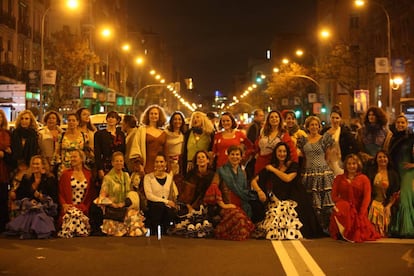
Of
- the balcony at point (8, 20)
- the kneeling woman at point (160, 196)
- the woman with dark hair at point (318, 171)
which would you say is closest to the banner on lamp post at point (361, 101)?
the balcony at point (8, 20)

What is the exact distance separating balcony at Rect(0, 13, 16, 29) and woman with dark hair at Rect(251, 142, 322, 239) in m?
32.5

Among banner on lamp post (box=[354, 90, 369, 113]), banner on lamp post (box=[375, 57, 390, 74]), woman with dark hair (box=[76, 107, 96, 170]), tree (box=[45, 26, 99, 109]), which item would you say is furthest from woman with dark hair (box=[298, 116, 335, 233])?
tree (box=[45, 26, 99, 109])

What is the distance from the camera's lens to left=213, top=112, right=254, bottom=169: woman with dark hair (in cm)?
1115

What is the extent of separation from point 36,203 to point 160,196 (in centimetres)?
204

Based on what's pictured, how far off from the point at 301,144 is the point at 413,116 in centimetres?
2227

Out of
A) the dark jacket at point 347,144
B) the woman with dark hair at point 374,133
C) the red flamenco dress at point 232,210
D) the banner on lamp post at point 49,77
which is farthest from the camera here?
the banner on lamp post at point 49,77

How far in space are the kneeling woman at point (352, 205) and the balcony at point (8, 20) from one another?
109 feet

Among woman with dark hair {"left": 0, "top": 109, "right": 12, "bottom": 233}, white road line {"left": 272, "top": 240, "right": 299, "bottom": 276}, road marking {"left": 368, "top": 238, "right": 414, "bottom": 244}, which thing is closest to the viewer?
white road line {"left": 272, "top": 240, "right": 299, "bottom": 276}

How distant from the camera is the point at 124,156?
11.5 metres

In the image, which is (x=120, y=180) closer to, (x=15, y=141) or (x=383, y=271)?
(x=15, y=141)

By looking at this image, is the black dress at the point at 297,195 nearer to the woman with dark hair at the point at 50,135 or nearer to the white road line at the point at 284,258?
the white road line at the point at 284,258

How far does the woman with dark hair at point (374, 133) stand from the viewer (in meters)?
11.5

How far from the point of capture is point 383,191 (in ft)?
34.2

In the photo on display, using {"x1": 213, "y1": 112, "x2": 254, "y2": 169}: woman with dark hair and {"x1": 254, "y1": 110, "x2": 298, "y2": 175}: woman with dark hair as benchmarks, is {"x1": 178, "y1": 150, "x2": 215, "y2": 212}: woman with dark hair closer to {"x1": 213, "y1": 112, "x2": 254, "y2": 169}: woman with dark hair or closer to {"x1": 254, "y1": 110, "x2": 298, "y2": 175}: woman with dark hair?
{"x1": 213, "y1": 112, "x2": 254, "y2": 169}: woman with dark hair
